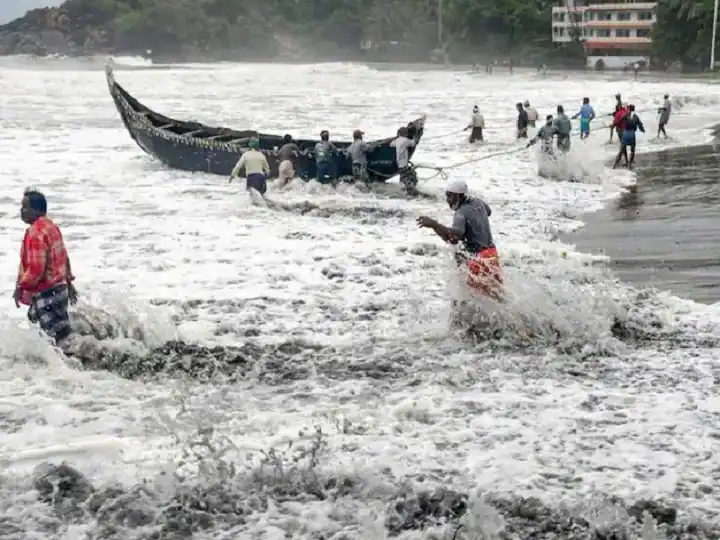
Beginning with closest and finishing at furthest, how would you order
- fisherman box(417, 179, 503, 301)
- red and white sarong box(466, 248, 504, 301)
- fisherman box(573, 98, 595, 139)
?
fisherman box(417, 179, 503, 301) < red and white sarong box(466, 248, 504, 301) < fisherman box(573, 98, 595, 139)

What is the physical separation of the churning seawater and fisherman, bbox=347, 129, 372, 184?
2.60 metres

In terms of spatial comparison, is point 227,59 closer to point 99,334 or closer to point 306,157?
point 306,157

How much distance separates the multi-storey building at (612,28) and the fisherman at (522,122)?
6254 centimetres

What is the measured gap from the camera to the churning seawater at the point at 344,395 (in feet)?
18.0

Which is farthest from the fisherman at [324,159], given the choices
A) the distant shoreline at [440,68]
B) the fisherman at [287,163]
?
the distant shoreline at [440,68]

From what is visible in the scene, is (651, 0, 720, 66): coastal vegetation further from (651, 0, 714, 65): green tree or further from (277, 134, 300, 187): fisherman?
(277, 134, 300, 187): fisherman

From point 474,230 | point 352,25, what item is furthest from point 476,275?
point 352,25

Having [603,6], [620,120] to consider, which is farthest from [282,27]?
[620,120]

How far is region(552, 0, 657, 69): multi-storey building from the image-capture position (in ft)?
285

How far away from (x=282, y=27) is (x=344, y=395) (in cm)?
15593

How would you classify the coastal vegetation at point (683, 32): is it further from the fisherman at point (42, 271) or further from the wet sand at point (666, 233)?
the fisherman at point (42, 271)

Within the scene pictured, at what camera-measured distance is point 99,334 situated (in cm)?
839

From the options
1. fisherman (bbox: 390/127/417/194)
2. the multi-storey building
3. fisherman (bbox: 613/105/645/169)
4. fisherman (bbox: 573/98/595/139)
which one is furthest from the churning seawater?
the multi-storey building

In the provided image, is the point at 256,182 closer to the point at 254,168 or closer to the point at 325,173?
the point at 254,168
